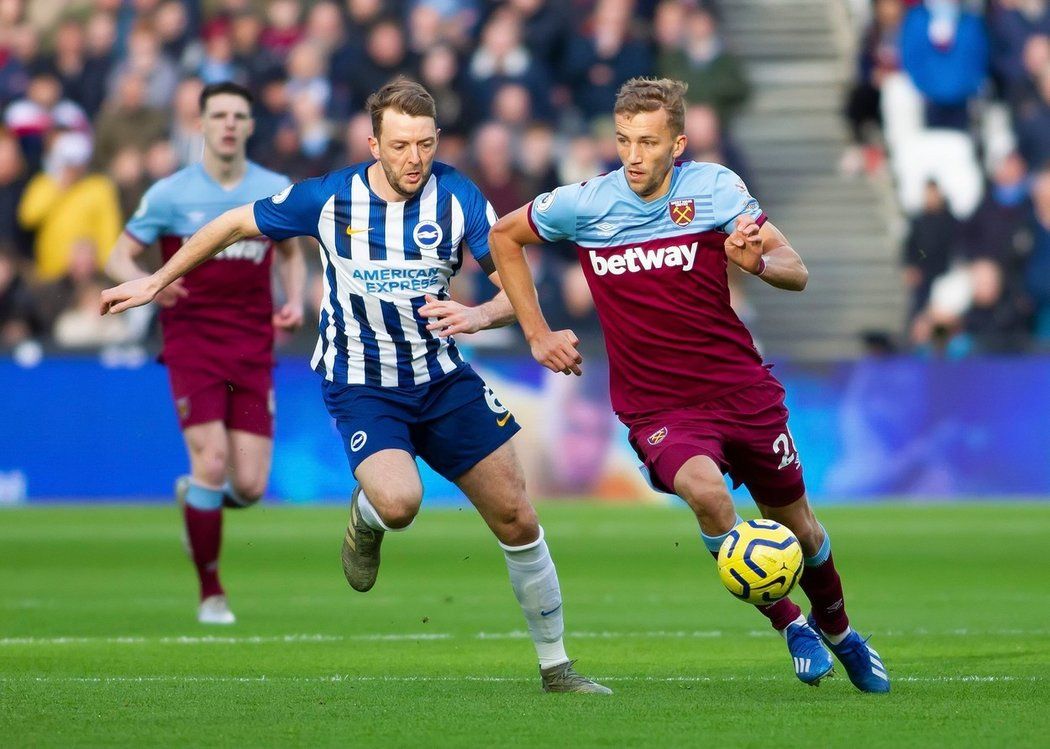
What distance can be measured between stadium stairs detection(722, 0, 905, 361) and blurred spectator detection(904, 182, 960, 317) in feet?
2.65

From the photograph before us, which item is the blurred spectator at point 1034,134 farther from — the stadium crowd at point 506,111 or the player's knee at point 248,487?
the player's knee at point 248,487

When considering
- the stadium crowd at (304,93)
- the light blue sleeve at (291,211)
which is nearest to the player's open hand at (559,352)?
the light blue sleeve at (291,211)

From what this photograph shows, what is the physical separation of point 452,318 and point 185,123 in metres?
12.8

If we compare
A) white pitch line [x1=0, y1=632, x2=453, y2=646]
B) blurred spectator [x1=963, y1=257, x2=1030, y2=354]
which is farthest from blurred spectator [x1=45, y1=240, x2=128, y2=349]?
white pitch line [x1=0, y1=632, x2=453, y2=646]

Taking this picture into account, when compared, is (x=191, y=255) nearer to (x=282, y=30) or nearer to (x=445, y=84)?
(x=445, y=84)

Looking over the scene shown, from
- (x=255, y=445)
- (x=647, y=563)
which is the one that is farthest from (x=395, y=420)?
(x=647, y=563)

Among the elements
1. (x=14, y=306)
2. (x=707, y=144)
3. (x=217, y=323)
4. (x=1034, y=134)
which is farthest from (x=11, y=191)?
(x=1034, y=134)

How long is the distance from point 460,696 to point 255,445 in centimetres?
376

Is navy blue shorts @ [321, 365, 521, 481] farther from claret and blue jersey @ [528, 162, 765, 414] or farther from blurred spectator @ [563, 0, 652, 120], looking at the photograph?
blurred spectator @ [563, 0, 652, 120]

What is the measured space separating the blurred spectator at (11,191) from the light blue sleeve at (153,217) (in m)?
9.06

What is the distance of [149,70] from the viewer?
66.1ft

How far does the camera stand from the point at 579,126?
1989 cm

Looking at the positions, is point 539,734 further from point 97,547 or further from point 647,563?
point 97,547

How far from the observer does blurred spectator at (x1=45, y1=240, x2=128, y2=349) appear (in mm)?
17750
